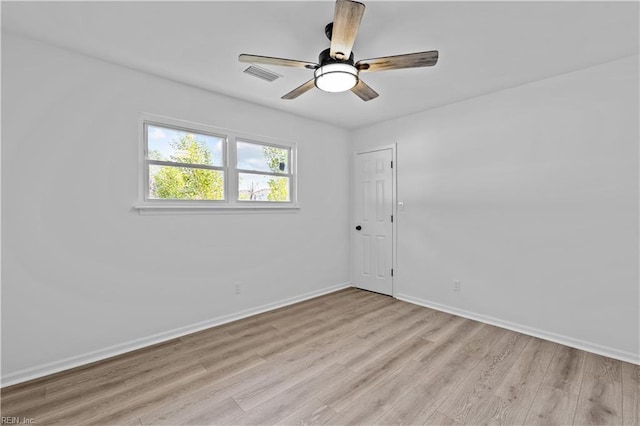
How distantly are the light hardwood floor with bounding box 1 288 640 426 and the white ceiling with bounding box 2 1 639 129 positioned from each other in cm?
259

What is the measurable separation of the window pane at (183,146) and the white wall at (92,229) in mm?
178

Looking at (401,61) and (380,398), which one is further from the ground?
(401,61)

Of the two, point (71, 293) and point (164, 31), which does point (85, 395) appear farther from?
point (164, 31)

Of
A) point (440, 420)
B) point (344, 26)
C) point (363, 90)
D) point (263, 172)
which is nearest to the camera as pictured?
point (344, 26)

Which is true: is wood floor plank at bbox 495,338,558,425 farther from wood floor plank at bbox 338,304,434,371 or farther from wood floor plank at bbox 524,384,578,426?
wood floor plank at bbox 338,304,434,371

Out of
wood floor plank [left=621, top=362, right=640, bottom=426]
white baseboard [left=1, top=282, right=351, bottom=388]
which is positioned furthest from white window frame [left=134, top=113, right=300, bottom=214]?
wood floor plank [left=621, top=362, right=640, bottom=426]

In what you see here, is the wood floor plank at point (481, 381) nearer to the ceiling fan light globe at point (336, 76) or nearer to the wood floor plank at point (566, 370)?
the wood floor plank at point (566, 370)

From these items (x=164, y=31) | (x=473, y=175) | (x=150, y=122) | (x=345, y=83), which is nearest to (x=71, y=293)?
(x=150, y=122)

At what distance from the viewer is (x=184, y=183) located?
309 centimetres

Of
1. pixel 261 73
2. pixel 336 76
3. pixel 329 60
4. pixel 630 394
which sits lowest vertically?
pixel 630 394

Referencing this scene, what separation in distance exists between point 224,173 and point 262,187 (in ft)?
1.81

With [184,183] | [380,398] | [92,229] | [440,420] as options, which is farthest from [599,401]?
[92,229]

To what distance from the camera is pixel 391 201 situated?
425 cm

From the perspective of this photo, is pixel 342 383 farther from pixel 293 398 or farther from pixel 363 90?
pixel 363 90
